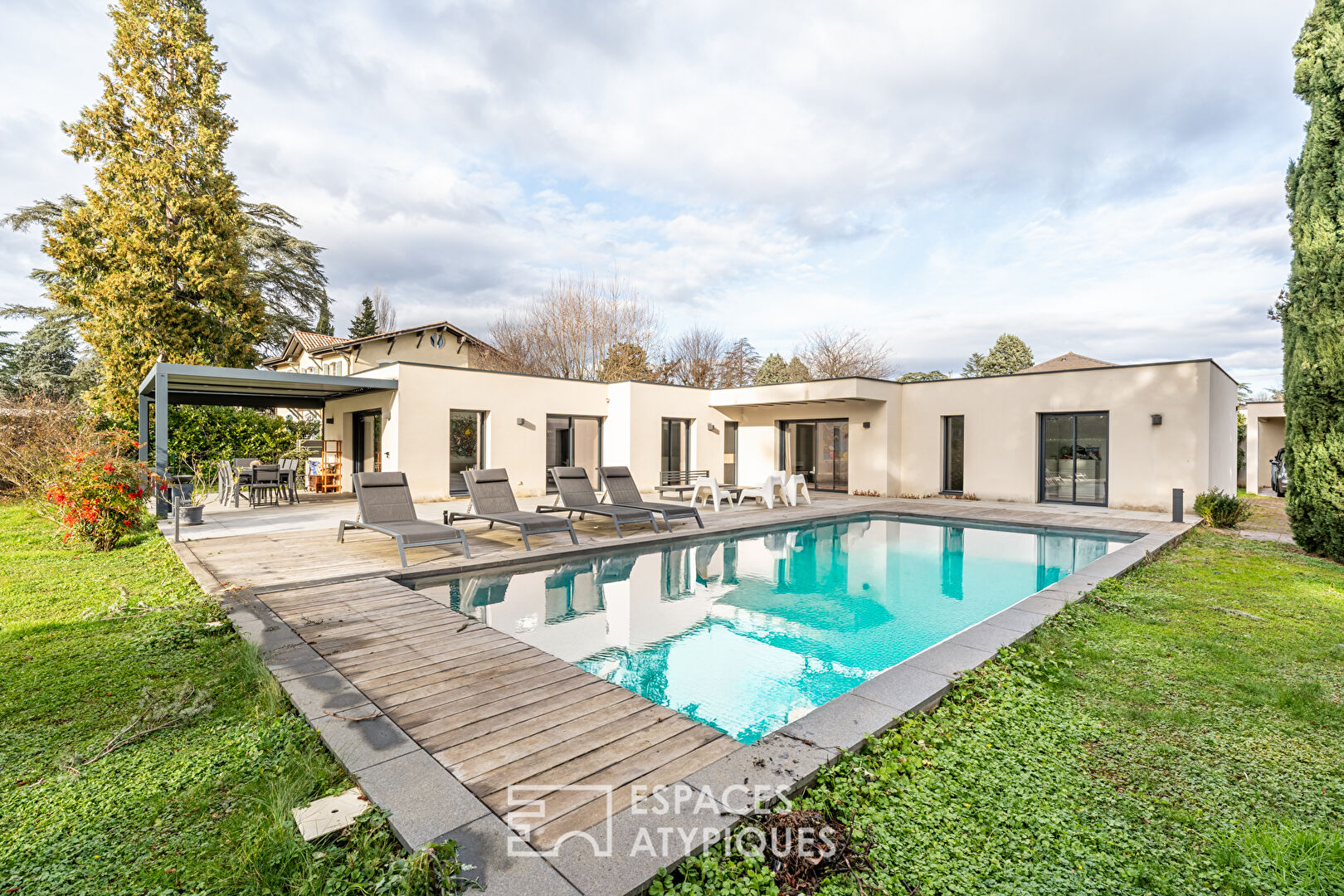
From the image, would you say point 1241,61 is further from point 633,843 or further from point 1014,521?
point 633,843

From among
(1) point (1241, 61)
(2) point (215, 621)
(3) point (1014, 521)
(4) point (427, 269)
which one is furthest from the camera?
(4) point (427, 269)

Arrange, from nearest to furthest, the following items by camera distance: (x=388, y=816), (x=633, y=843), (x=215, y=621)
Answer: (x=633, y=843) → (x=388, y=816) → (x=215, y=621)

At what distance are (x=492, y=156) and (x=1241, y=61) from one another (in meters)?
14.5

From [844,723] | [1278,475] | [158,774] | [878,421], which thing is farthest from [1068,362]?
[158,774]

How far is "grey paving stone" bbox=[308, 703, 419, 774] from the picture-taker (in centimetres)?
262

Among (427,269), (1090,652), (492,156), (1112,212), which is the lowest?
(1090,652)

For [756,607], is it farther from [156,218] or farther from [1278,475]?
[1278,475]

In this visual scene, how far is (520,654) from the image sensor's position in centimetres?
404

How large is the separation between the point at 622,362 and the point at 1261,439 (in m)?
22.2

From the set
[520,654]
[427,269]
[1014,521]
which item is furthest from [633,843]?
[427,269]

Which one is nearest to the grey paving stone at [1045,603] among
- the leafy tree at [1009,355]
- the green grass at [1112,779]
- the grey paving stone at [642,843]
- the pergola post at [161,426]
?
the green grass at [1112,779]

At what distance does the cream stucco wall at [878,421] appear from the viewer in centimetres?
1216

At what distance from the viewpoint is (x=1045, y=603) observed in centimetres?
525

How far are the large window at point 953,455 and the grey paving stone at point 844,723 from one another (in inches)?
520
